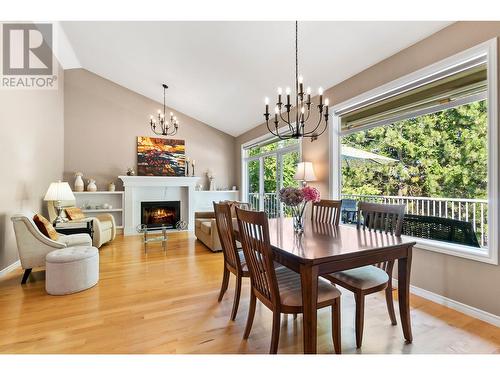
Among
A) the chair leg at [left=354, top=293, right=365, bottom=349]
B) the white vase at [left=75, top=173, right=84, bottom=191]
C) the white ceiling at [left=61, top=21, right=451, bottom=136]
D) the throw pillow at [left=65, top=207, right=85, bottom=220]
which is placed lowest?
the chair leg at [left=354, top=293, right=365, bottom=349]

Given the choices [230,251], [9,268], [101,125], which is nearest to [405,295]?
[230,251]

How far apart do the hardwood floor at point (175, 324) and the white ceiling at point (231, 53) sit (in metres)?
2.74

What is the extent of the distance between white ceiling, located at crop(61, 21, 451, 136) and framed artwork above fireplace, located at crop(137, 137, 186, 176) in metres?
1.18

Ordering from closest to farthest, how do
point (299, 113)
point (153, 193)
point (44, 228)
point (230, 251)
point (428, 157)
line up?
point (230, 251) → point (428, 157) → point (44, 228) → point (299, 113) → point (153, 193)

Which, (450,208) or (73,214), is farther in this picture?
(73,214)

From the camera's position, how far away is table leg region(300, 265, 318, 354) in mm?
1384

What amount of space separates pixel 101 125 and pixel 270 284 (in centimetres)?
599

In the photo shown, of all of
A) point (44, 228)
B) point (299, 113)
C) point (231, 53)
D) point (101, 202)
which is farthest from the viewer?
point (101, 202)

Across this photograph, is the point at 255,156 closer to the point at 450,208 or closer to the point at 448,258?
the point at 450,208

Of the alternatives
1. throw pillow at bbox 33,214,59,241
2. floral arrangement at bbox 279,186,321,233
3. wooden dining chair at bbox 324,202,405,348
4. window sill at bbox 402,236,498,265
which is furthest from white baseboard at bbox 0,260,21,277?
window sill at bbox 402,236,498,265

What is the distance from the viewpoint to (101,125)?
18.9ft

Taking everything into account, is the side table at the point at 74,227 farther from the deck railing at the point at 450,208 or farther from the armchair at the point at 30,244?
the deck railing at the point at 450,208

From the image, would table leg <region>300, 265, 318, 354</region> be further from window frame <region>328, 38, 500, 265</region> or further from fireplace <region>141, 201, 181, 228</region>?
fireplace <region>141, 201, 181, 228</region>
